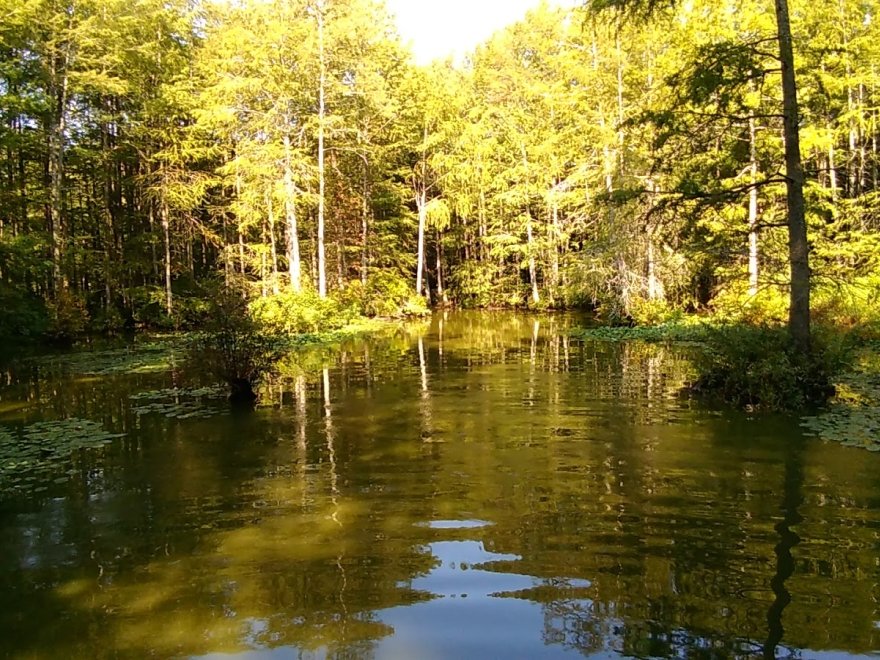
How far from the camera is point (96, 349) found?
1856cm

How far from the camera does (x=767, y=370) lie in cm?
877

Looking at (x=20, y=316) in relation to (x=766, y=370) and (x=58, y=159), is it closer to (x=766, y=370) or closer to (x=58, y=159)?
(x=58, y=159)

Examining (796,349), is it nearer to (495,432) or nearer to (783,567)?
(495,432)

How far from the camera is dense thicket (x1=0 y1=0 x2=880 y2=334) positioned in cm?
1908

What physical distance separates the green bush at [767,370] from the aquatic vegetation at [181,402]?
788cm

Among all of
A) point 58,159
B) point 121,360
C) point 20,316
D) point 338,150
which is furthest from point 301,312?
point 58,159

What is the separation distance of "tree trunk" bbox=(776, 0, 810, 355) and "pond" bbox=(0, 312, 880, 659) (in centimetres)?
180

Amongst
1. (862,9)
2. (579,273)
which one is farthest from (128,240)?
(862,9)

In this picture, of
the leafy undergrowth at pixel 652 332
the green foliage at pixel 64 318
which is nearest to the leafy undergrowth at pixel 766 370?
the leafy undergrowth at pixel 652 332

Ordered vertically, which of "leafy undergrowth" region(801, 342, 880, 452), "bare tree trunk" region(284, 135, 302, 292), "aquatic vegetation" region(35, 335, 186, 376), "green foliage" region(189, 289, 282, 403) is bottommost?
"leafy undergrowth" region(801, 342, 880, 452)

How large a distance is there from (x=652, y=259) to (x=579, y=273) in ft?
9.62

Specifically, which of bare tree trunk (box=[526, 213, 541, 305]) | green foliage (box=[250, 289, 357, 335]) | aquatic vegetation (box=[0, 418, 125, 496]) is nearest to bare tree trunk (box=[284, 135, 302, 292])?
green foliage (box=[250, 289, 357, 335])

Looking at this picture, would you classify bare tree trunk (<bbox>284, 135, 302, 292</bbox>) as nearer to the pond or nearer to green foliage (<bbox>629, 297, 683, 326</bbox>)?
green foliage (<bbox>629, 297, 683, 326</bbox>)

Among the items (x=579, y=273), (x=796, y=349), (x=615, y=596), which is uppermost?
(x=579, y=273)
